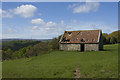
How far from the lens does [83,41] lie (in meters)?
45.2

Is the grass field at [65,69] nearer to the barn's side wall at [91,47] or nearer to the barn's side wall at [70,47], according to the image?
the barn's side wall at [91,47]

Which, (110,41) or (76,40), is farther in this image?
(110,41)

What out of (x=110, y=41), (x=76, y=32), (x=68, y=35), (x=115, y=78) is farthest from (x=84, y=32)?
(x=110, y=41)

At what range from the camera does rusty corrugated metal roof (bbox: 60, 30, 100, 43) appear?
45.1 metres

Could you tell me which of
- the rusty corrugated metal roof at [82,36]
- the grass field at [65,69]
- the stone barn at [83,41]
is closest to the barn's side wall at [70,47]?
the stone barn at [83,41]

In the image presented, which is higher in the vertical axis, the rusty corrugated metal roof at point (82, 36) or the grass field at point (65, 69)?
the rusty corrugated metal roof at point (82, 36)

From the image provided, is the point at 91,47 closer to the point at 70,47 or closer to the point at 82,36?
the point at 82,36

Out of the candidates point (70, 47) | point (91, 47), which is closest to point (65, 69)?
point (91, 47)

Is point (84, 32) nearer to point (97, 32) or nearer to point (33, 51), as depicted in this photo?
point (97, 32)

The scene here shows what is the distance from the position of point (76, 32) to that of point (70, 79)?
37.2m

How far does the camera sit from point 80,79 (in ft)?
48.2

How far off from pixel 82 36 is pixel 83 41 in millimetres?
3180

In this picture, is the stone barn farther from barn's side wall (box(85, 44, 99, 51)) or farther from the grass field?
the grass field

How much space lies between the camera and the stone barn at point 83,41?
143 ft
